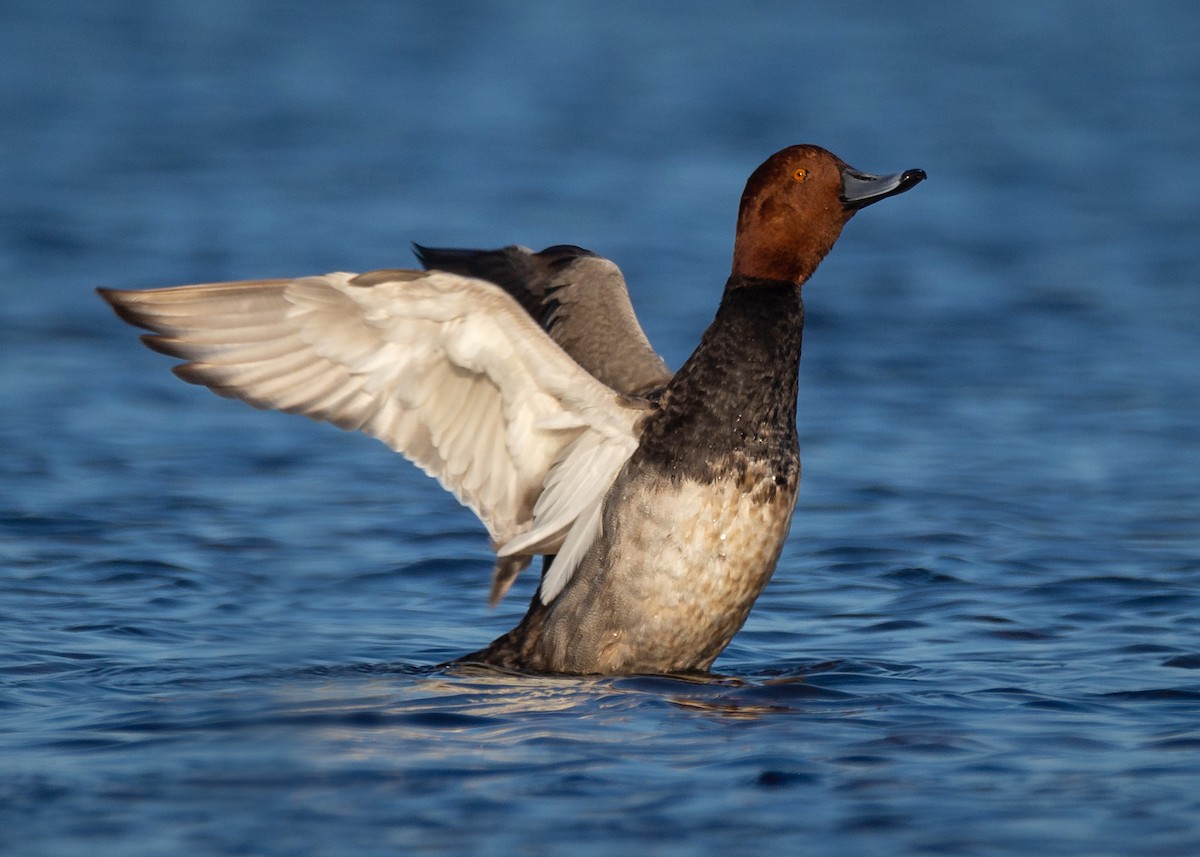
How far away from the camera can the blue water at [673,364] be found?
14.7 feet

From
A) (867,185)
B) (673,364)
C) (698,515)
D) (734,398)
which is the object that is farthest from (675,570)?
(673,364)

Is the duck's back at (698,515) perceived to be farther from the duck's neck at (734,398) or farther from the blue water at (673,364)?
the blue water at (673,364)

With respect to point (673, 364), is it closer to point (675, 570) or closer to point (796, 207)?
point (796, 207)

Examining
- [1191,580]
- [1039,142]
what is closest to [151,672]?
[1191,580]

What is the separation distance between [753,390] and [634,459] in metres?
0.42

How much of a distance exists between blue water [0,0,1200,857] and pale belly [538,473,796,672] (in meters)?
0.19

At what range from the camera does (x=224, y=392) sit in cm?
537

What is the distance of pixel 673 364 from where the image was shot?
9578 mm

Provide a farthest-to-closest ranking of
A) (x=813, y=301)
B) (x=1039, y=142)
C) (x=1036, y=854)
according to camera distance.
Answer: (x=1039, y=142) → (x=813, y=301) → (x=1036, y=854)

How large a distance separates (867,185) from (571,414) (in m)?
1.26

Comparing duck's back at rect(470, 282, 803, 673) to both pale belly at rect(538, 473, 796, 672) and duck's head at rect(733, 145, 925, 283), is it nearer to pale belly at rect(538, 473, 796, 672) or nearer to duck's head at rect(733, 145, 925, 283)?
pale belly at rect(538, 473, 796, 672)

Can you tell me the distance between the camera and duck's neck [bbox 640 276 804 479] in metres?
5.39

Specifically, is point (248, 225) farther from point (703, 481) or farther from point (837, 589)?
point (703, 481)

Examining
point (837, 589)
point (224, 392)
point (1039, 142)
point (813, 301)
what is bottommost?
point (837, 589)
